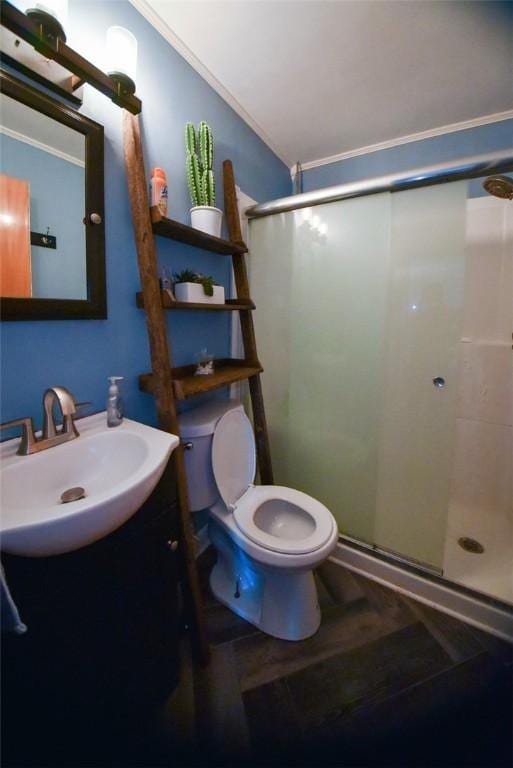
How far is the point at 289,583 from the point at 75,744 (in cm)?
74

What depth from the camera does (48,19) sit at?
68 cm

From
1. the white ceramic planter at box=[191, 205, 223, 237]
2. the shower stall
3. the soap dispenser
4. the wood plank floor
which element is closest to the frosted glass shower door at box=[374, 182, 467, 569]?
the shower stall

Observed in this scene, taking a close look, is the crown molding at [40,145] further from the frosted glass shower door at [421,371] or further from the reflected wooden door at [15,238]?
the frosted glass shower door at [421,371]

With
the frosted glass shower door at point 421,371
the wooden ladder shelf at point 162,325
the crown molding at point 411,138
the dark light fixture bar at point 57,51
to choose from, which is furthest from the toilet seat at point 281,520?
the crown molding at point 411,138

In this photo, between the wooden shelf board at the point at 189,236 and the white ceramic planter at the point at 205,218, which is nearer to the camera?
the wooden shelf board at the point at 189,236

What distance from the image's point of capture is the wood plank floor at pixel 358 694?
2.85 feet

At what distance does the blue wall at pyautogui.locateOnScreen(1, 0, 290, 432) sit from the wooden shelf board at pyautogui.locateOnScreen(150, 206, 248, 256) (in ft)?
0.19

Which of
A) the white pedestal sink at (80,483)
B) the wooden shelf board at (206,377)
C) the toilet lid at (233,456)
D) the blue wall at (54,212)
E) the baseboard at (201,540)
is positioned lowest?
the baseboard at (201,540)

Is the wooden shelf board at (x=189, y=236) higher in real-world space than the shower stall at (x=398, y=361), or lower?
higher

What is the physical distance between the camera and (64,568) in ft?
1.96

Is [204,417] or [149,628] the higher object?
[204,417]

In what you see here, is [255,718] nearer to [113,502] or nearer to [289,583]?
[289,583]

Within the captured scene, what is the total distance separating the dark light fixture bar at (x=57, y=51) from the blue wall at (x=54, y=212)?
210mm

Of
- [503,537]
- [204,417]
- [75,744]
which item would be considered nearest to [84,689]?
[75,744]
